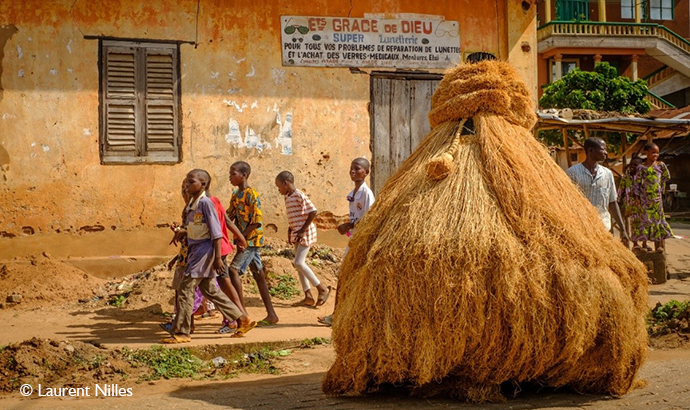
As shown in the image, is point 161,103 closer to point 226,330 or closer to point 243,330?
point 226,330

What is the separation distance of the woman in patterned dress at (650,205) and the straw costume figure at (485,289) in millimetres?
6372

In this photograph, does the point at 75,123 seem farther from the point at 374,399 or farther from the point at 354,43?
the point at 374,399

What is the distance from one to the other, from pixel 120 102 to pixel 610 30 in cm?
2901

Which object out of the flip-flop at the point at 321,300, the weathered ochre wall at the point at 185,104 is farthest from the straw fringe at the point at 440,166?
the weathered ochre wall at the point at 185,104

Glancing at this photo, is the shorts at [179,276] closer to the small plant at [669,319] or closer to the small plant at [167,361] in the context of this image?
the small plant at [167,361]

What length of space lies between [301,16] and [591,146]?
17.0ft

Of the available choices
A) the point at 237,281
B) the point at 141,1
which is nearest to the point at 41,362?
the point at 237,281

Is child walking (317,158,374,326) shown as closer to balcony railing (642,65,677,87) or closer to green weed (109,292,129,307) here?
green weed (109,292,129,307)

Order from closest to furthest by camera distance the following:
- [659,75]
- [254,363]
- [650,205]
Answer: [254,363] → [650,205] → [659,75]

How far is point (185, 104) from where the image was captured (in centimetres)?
1026

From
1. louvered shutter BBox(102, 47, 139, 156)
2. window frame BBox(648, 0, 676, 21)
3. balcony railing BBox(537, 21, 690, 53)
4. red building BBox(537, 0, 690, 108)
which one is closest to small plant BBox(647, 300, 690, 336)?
louvered shutter BBox(102, 47, 139, 156)

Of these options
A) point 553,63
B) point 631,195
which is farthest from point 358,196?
point 553,63

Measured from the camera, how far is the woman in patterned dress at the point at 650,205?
1072 cm

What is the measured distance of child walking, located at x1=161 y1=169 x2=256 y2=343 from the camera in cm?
649
